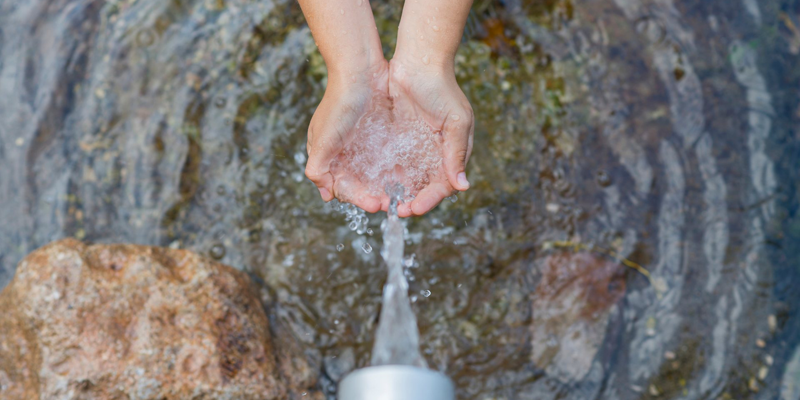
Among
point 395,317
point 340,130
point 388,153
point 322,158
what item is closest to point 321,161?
point 322,158

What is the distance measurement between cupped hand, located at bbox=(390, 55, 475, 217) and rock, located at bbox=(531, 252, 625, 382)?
1.00 meters

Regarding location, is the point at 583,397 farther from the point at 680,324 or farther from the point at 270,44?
the point at 270,44

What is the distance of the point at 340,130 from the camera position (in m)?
2.21

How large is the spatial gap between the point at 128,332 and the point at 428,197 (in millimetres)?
1393

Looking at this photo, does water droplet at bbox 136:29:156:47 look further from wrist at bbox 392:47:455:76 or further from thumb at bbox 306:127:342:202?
wrist at bbox 392:47:455:76

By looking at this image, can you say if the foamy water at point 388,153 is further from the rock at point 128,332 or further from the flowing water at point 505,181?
the rock at point 128,332

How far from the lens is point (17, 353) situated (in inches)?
90.3

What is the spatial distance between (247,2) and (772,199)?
3.22m

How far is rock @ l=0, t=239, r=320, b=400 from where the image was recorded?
7.00 ft

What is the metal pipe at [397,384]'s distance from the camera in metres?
1.28

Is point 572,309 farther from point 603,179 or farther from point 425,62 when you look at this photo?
point 425,62

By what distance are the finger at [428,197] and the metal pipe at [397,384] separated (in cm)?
96

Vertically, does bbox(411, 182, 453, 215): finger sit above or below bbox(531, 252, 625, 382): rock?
above

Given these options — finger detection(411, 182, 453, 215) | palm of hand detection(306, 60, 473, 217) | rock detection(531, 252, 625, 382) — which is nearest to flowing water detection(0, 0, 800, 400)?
rock detection(531, 252, 625, 382)
